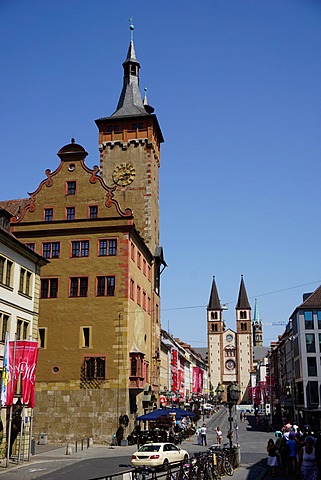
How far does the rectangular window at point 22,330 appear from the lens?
36.1m

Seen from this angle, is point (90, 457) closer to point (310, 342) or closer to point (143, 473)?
point (143, 473)

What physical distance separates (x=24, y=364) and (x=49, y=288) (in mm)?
18742

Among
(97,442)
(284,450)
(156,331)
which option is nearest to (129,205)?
(156,331)

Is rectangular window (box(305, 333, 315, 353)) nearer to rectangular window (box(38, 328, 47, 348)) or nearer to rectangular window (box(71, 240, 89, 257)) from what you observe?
rectangular window (box(71, 240, 89, 257))

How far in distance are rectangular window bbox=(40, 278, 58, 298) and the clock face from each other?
1648cm

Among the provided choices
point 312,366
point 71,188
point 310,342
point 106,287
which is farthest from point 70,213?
point 312,366

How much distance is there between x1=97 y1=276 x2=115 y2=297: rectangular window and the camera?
50469mm

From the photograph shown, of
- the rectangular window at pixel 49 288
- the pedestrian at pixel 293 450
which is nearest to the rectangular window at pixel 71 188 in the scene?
the rectangular window at pixel 49 288

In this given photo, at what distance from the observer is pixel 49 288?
51.7m

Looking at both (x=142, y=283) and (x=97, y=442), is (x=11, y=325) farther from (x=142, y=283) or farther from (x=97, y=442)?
(x=142, y=283)

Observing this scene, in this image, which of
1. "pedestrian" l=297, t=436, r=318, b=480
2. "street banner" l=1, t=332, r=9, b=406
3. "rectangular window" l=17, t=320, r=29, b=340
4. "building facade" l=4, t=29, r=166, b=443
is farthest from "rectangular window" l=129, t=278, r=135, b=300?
"pedestrian" l=297, t=436, r=318, b=480

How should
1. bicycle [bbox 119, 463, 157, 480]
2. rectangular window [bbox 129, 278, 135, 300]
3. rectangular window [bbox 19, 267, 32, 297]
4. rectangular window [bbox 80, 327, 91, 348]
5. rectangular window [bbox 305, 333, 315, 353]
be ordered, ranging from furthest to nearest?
1. rectangular window [bbox 305, 333, 315, 353]
2. rectangular window [bbox 129, 278, 135, 300]
3. rectangular window [bbox 80, 327, 91, 348]
4. rectangular window [bbox 19, 267, 32, 297]
5. bicycle [bbox 119, 463, 157, 480]

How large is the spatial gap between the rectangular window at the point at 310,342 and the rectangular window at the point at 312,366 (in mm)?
1052

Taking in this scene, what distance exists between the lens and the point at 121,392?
4778 cm
